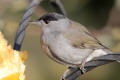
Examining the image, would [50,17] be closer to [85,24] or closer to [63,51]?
[63,51]

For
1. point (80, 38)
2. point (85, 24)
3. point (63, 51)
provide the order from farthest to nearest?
point (85, 24), point (80, 38), point (63, 51)

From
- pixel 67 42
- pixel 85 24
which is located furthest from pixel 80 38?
pixel 85 24

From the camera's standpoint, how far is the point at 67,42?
214cm

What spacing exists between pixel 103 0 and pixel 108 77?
49cm

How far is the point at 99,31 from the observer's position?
2.81 meters

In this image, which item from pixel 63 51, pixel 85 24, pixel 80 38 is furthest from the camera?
pixel 85 24

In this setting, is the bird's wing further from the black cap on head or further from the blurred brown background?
the blurred brown background

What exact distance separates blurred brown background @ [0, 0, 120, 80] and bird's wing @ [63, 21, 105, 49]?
1.54 ft

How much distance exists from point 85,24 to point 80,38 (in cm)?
55

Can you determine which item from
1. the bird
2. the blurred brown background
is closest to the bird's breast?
the bird

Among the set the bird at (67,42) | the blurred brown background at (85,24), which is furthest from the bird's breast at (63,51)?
the blurred brown background at (85,24)

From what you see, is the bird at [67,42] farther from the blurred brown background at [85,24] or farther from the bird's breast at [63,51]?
the blurred brown background at [85,24]

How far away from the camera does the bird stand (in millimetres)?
2076

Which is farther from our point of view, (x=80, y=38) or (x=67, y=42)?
(x=80, y=38)
